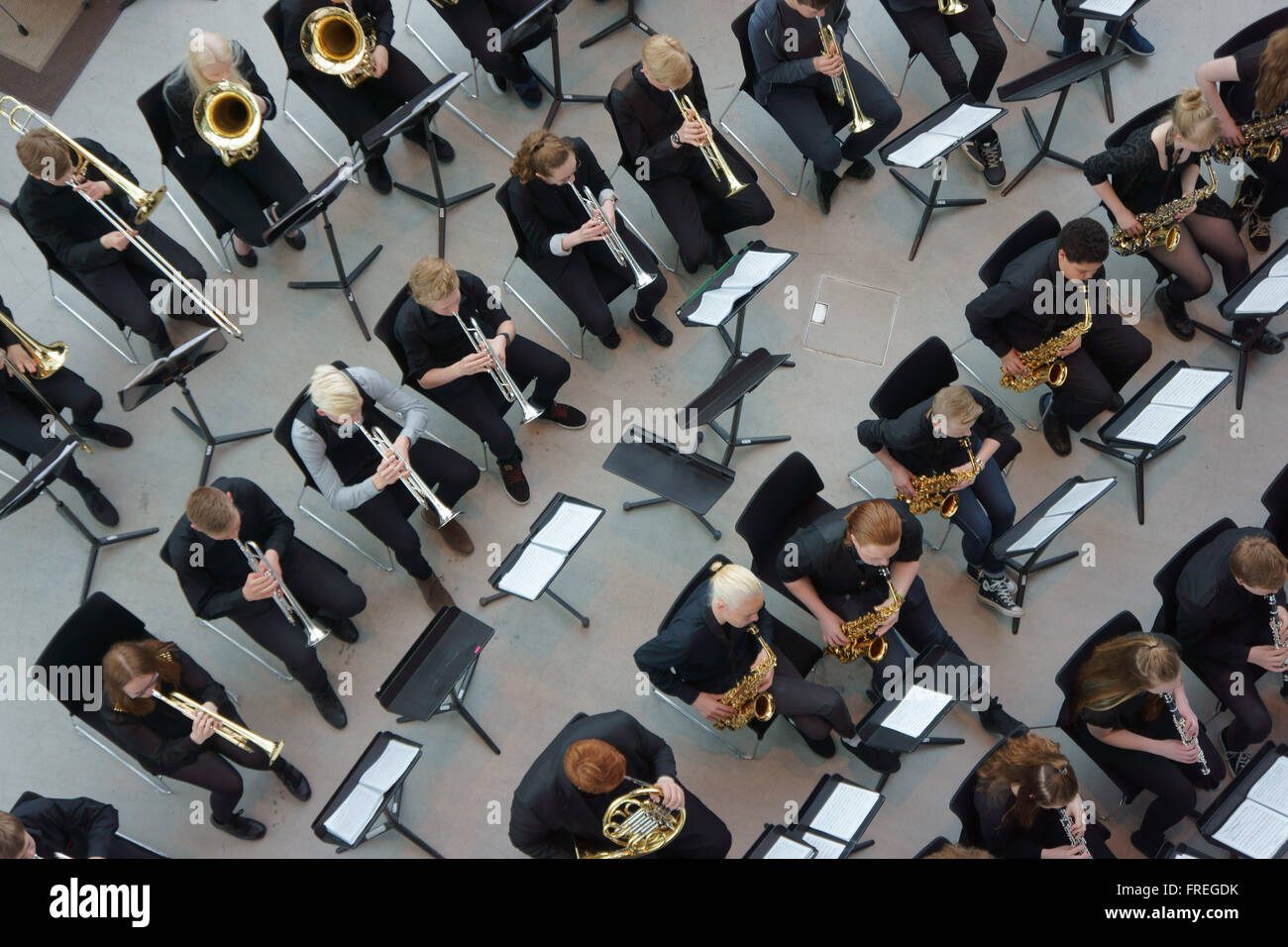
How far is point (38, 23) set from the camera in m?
7.40

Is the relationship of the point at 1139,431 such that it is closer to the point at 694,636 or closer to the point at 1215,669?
the point at 1215,669

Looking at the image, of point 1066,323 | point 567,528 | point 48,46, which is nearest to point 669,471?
point 567,528

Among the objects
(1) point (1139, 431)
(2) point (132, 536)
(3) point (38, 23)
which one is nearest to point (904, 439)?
(1) point (1139, 431)

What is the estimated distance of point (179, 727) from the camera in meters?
5.12

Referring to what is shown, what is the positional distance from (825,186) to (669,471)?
2317 millimetres

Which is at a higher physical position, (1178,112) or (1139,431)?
(1178,112)

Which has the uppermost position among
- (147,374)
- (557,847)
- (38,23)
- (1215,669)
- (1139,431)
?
(38,23)

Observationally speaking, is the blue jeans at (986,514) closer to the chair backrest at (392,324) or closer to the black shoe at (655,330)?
the black shoe at (655,330)

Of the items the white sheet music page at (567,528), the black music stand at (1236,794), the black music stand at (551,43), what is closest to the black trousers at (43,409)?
the white sheet music page at (567,528)

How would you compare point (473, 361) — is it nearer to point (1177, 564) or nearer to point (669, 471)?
point (669, 471)

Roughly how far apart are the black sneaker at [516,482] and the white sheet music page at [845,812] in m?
2.23

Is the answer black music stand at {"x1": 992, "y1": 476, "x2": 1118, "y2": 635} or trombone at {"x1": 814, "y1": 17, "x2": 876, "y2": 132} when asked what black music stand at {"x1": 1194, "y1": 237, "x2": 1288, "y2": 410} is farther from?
trombone at {"x1": 814, "y1": 17, "x2": 876, "y2": 132}

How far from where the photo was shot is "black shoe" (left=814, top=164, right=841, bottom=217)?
22.2 feet

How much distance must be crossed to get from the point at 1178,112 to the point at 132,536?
18.1 feet
